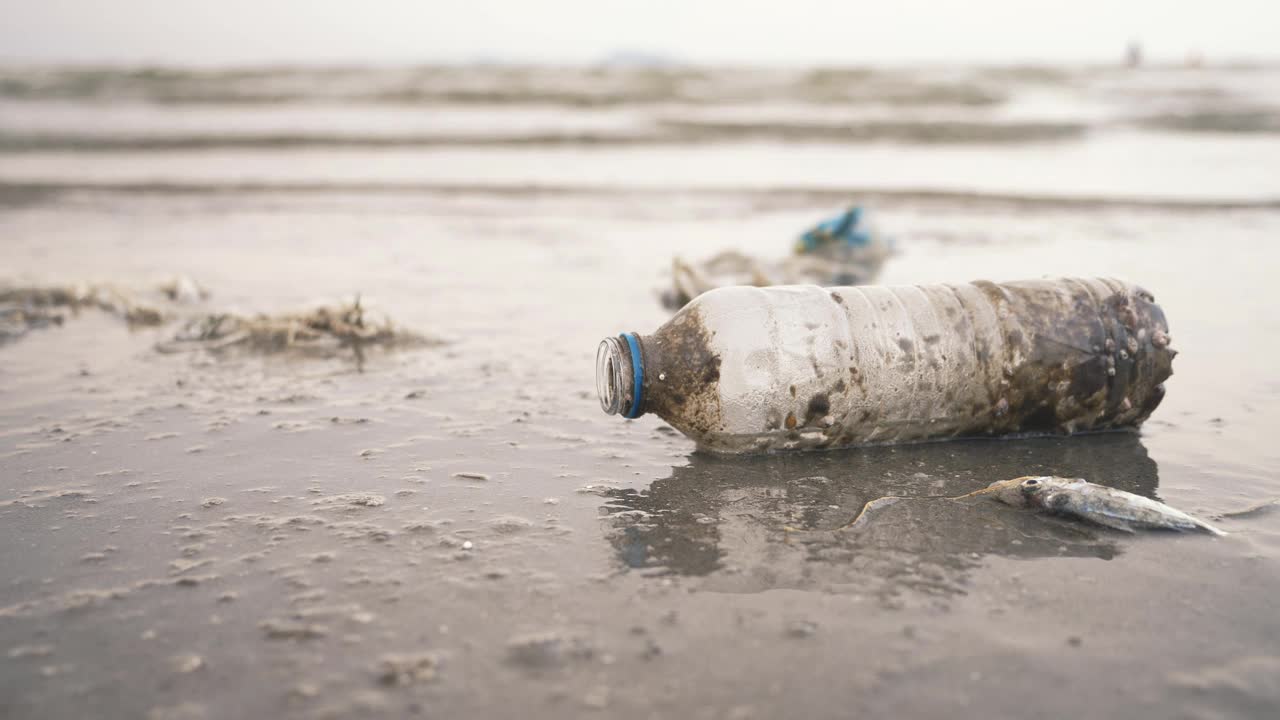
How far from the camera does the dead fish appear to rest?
11.1ft

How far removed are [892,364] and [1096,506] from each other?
3.16ft

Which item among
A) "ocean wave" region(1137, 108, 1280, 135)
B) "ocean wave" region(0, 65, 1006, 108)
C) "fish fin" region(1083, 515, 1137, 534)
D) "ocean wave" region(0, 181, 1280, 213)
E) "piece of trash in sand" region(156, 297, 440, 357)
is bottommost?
"fish fin" region(1083, 515, 1137, 534)

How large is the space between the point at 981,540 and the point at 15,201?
13.5 metres

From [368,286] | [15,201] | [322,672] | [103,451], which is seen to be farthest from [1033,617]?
[15,201]

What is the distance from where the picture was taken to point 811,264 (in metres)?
8.15


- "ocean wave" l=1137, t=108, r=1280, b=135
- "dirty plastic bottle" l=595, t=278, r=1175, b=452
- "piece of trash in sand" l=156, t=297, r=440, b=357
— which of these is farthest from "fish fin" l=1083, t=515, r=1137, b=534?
"ocean wave" l=1137, t=108, r=1280, b=135

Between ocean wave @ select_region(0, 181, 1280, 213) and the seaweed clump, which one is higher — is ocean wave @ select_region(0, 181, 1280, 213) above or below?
above

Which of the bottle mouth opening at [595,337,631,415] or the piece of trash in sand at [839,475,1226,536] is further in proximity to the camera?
the bottle mouth opening at [595,337,631,415]

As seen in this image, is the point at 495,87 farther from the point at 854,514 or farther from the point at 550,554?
the point at 550,554

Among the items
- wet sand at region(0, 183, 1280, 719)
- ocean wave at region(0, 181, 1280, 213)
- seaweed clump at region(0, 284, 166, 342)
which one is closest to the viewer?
wet sand at region(0, 183, 1280, 719)

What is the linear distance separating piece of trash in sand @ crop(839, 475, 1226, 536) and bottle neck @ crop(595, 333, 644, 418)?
0.85m

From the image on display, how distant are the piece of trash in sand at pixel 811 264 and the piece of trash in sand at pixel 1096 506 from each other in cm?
307

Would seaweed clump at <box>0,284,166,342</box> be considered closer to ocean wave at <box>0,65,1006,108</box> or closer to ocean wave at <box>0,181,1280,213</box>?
ocean wave at <box>0,181,1280,213</box>

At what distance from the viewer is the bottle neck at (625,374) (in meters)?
3.86
